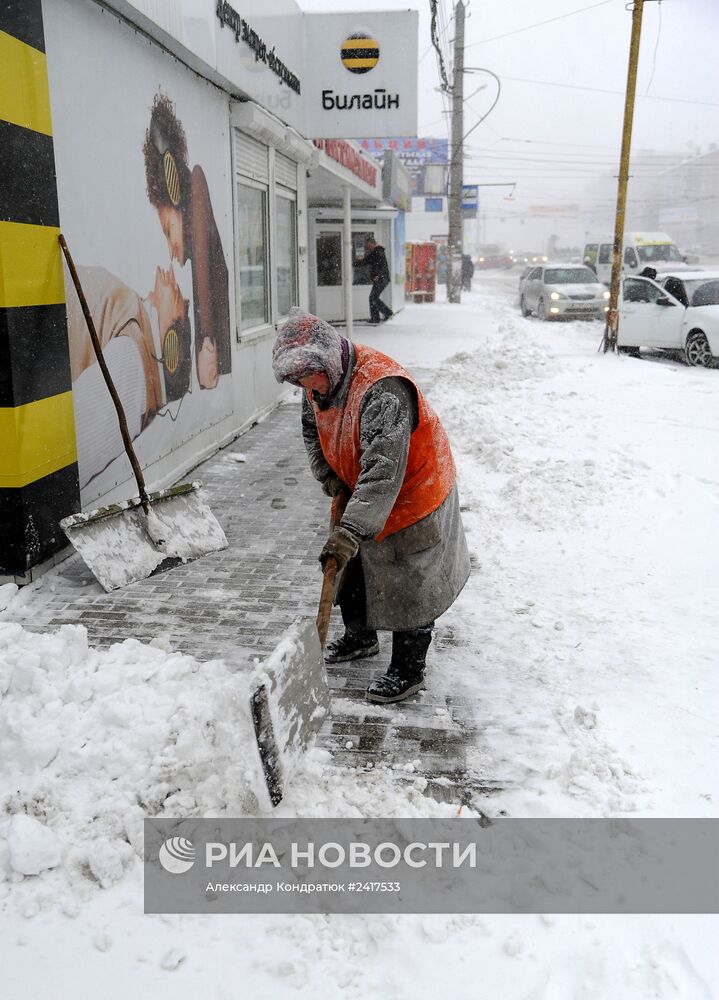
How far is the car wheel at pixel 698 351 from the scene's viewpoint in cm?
1394

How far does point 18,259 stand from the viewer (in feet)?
14.7

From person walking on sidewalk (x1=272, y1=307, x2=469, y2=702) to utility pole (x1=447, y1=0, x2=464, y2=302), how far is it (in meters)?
27.2

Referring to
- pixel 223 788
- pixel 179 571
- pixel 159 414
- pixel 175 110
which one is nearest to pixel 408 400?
pixel 223 788

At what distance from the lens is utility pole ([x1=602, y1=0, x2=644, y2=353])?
631 inches

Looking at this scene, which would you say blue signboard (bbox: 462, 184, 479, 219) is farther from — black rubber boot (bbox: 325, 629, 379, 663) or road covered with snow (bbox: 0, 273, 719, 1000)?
black rubber boot (bbox: 325, 629, 379, 663)

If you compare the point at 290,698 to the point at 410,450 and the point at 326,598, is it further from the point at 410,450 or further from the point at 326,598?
the point at 410,450

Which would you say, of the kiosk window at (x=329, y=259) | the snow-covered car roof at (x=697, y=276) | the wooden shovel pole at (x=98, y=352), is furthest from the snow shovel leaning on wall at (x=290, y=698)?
the kiosk window at (x=329, y=259)

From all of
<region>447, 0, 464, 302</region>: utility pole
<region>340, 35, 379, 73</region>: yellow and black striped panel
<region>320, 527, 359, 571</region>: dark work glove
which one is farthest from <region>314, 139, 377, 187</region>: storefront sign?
<region>320, 527, 359, 571</region>: dark work glove

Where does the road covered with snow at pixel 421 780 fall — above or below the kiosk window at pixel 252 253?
below

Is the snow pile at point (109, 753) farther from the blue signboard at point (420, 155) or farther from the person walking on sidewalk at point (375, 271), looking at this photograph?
the blue signboard at point (420, 155)

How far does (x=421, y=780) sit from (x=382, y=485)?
1044mm

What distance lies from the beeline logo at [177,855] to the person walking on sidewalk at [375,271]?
1798 centimetres

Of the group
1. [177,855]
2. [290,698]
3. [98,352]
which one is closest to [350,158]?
[98,352]

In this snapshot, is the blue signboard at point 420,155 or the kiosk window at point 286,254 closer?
the kiosk window at point 286,254
